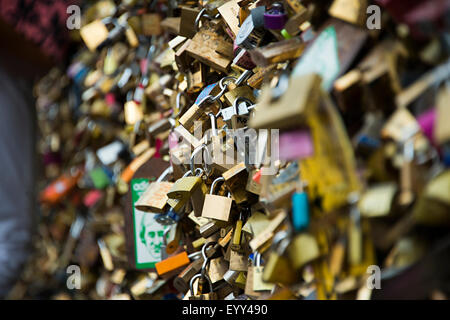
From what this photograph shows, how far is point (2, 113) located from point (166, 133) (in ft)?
3.05

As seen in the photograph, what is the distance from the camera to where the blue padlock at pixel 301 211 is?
621 mm

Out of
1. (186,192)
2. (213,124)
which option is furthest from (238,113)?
(186,192)

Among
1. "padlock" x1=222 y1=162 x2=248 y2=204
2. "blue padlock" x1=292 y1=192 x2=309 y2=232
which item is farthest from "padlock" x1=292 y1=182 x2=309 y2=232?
"padlock" x1=222 y1=162 x2=248 y2=204

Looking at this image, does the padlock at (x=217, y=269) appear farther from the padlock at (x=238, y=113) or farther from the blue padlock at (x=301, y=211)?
the blue padlock at (x=301, y=211)

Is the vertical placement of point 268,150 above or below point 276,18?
below

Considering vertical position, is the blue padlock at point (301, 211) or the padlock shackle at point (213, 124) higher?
the blue padlock at point (301, 211)

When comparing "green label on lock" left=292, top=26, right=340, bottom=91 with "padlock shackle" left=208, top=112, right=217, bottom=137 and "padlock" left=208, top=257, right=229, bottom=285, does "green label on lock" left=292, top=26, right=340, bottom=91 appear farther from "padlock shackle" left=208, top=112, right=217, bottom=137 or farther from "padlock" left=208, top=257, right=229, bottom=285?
"padlock" left=208, top=257, right=229, bottom=285

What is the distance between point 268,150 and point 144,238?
1.79 feet

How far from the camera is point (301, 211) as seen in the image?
24.5 inches

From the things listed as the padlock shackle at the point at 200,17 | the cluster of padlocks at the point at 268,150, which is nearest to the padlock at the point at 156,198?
the cluster of padlocks at the point at 268,150

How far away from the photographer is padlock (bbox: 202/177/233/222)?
918 millimetres

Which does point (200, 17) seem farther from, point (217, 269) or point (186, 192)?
point (217, 269)

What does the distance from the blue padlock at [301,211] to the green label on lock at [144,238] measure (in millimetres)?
663
